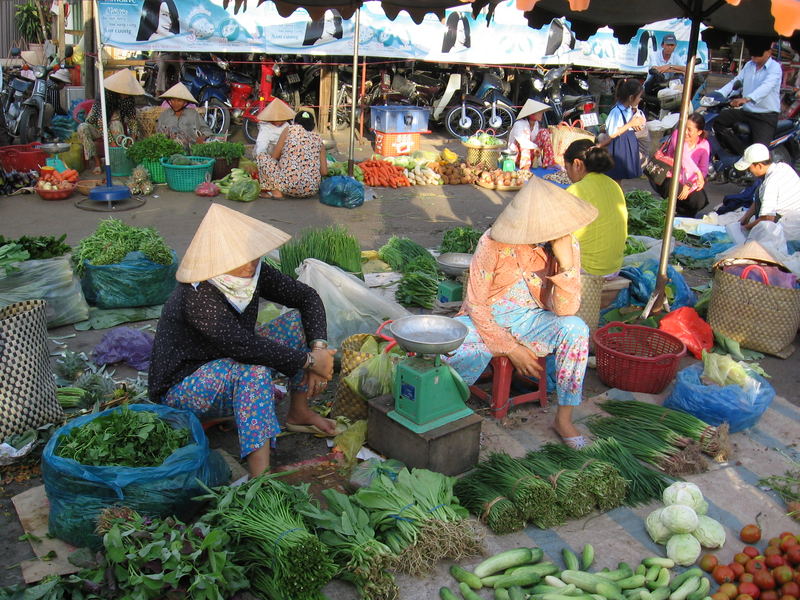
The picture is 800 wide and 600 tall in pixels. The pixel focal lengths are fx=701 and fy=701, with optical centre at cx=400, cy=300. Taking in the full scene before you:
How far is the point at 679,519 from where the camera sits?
2658mm

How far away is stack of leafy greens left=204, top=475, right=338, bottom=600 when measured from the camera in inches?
89.7

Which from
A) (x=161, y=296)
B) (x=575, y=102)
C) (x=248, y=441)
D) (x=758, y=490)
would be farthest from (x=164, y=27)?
(x=758, y=490)

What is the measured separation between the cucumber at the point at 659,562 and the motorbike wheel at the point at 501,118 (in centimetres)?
1062

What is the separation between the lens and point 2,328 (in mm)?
3020

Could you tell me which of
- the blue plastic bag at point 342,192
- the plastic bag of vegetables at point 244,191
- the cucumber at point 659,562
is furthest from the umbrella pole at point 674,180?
the plastic bag of vegetables at point 244,191

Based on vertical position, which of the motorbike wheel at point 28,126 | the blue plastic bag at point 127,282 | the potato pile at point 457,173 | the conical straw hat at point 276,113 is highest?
the conical straw hat at point 276,113

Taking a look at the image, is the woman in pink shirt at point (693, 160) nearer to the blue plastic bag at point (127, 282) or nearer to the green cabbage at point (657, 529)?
the green cabbage at point (657, 529)

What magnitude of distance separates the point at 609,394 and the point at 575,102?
34.4ft

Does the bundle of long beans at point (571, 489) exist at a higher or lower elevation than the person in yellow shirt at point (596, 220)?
lower

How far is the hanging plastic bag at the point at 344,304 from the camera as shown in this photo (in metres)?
4.31

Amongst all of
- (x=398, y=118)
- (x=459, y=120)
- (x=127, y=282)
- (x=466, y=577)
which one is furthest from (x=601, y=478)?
(x=459, y=120)

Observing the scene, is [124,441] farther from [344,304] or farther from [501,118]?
[501,118]

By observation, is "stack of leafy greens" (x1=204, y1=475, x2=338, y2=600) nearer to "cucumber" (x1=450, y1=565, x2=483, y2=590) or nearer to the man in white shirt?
"cucumber" (x1=450, y1=565, x2=483, y2=590)

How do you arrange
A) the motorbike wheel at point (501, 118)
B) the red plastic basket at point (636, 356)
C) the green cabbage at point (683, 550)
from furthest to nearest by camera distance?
1. the motorbike wheel at point (501, 118)
2. the red plastic basket at point (636, 356)
3. the green cabbage at point (683, 550)
